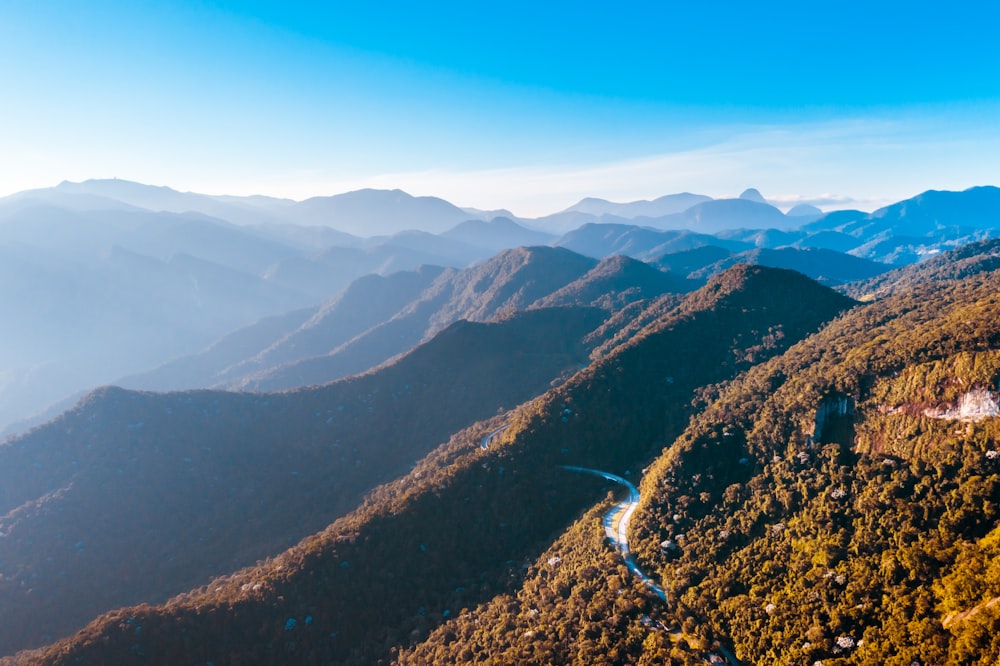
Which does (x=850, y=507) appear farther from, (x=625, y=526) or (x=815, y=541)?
(x=625, y=526)

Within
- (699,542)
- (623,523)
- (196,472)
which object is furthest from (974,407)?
(196,472)

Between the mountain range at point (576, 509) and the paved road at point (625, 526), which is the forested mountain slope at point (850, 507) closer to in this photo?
the mountain range at point (576, 509)

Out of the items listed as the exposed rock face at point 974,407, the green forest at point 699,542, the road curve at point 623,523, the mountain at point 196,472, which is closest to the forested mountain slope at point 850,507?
the exposed rock face at point 974,407

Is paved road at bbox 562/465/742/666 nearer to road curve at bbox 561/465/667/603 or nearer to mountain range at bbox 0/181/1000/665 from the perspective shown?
road curve at bbox 561/465/667/603

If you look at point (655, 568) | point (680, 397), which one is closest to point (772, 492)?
point (655, 568)

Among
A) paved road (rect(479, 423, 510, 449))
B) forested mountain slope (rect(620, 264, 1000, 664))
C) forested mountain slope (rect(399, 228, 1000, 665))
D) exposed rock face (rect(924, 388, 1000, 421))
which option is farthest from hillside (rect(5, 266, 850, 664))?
exposed rock face (rect(924, 388, 1000, 421))

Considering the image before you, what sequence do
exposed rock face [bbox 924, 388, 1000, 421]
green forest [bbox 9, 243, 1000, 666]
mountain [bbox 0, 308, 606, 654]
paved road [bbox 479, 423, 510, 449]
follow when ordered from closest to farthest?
green forest [bbox 9, 243, 1000, 666]
exposed rock face [bbox 924, 388, 1000, 421]
mountain [bbox 0, 308, 606, 654]
paved road [bbox 479, 423, 510, 449]

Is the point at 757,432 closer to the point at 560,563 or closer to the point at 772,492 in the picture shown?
the point at 772,492
